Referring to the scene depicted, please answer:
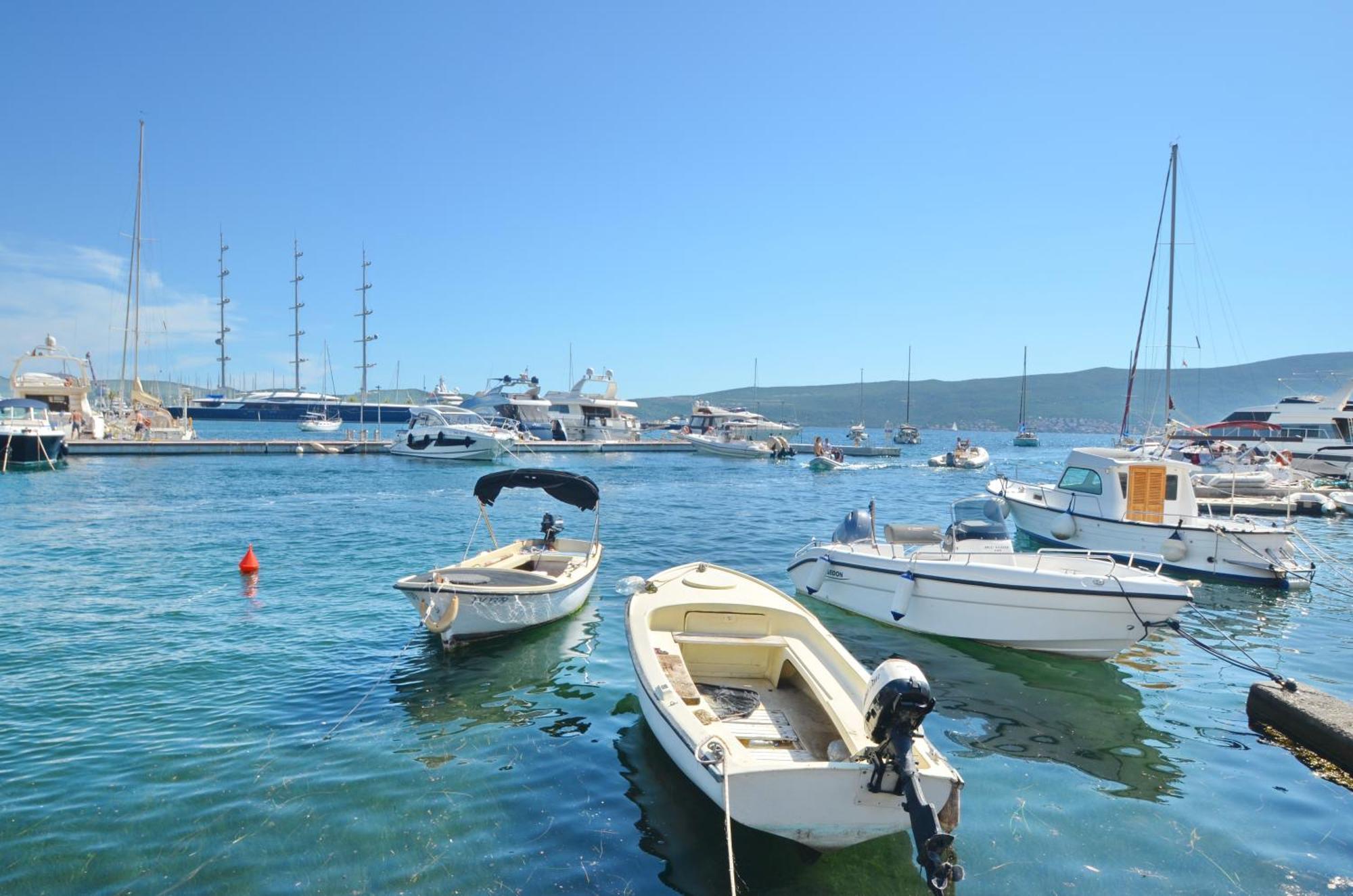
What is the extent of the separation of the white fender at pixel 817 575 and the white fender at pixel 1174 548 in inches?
331

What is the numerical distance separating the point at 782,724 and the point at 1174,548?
526 inches

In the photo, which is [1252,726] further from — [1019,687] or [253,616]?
[253,616]

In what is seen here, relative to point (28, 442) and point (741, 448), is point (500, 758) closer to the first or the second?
point (28, 442)

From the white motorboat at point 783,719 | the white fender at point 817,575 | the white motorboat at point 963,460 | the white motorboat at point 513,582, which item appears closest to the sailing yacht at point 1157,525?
the white fender at point 817,575

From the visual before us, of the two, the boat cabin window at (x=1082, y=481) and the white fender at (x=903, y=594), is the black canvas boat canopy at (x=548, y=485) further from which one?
the boat cabin window at (x=1082, y=481)

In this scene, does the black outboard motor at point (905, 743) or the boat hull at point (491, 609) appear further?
the boat hull at point (491, 609)

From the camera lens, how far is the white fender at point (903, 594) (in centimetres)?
1108

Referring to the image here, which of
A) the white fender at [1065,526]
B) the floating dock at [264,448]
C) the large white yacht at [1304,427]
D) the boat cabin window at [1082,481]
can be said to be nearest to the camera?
the boat cabin window at [1082,481]

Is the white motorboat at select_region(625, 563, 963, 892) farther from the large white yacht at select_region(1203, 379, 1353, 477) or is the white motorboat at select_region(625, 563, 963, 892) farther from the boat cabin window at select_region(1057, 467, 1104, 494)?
the large white yacht at select_region(1203, 379, 1353, 477)

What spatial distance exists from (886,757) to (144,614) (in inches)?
505

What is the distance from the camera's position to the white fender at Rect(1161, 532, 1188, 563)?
15.8 m

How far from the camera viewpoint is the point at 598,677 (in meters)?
9.70

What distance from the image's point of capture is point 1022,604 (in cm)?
1009

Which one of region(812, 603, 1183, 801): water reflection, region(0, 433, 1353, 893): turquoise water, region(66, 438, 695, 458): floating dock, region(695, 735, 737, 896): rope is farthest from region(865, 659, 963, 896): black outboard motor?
region(66, 438, 695, 458): floating dock
